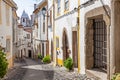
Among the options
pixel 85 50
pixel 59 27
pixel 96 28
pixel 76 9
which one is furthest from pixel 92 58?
pixel 59 27

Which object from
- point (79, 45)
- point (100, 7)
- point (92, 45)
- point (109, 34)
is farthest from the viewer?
point (79, 45)

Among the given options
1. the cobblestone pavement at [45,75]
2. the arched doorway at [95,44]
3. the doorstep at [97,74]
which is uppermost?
the arched doorway at [95,44]

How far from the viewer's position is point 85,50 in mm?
10469

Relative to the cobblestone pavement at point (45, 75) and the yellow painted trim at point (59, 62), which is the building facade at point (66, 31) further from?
the cobblestone pavement at point (45, 75)

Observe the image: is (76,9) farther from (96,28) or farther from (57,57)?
(57,57)

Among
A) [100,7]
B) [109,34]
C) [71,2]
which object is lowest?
[109,34]

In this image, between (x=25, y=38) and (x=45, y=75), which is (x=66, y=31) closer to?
(x=45, y=75)

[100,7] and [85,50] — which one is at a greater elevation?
[100,7]

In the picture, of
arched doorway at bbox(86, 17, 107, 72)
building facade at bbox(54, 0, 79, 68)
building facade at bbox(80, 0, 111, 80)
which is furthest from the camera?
building facade at bbox(54, 0, 79, 68)

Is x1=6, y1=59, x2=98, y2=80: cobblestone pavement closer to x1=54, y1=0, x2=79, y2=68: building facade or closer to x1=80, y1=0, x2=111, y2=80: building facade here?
x1=80, y1=0, x2=111, y2=80: building facade

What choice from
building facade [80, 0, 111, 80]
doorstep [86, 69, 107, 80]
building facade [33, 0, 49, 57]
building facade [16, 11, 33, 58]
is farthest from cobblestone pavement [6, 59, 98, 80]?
building facade [16, 11, 33, 58]

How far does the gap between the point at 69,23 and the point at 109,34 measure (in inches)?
252

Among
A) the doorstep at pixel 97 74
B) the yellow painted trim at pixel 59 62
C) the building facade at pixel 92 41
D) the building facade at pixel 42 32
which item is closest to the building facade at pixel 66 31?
the yellow painted trim at pixel 59 62

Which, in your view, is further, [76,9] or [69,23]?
[69,23]
